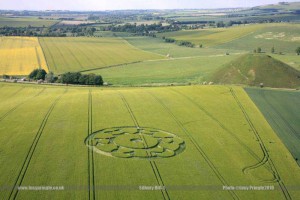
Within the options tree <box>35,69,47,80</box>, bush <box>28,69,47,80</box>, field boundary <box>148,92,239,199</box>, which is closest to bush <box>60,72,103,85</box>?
tree <box>35,69,47,80</box>

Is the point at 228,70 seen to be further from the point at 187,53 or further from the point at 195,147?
the point at 187,53

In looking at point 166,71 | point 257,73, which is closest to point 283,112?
point 257,73

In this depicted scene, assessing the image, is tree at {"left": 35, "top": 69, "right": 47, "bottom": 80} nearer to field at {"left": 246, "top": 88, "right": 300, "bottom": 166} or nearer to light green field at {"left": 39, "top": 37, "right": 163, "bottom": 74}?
light green field at {"left": 39, "top": 37, "right": 163, "bottom": 74}

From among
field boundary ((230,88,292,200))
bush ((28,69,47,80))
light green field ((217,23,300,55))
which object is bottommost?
field boundary ((230,88,292,200))

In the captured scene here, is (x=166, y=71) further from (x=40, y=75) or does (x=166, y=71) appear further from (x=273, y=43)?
(x=273, y=43)

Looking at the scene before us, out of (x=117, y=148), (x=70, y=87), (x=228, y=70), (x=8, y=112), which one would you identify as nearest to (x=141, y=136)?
(x=117, y=148)

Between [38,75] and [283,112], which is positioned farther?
[38,75]
